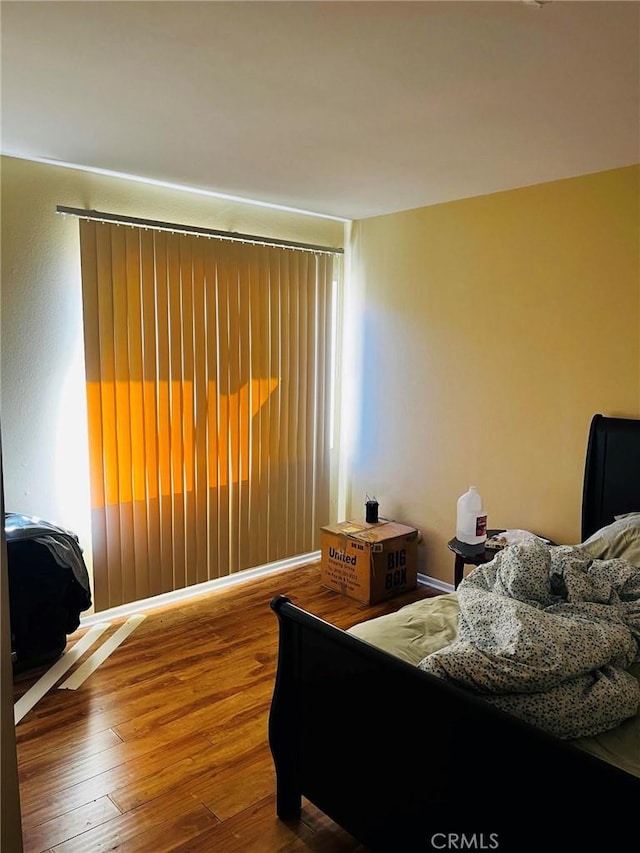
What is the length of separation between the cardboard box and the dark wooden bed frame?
1.64 metres

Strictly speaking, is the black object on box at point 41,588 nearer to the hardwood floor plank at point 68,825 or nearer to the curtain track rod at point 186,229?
the hardwood floor plank at point 68,825

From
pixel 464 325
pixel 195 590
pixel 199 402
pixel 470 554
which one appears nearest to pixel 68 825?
pixel 195 590

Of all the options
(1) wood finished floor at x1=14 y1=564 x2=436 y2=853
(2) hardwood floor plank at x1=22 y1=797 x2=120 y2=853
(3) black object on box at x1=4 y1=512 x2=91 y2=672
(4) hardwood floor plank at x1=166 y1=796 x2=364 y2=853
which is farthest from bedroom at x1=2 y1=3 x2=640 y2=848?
(4) hardwood floor plank at x1=166 y1=796 x2=364 y2=853

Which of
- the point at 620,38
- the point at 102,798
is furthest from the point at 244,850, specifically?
the point at 620,38

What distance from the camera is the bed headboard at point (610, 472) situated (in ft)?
9.09

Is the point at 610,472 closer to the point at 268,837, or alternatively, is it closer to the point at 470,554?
the point at 470,554

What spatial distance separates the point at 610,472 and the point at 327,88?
2.02 m

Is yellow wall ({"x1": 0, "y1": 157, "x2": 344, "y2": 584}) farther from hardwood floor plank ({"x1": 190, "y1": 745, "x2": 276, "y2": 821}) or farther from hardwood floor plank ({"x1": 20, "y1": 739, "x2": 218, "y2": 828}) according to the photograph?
hardwood floor plank ({"x1": 190, "y1": 745, "x2": 276, "y2": 821})

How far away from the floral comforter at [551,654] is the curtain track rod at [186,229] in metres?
2.48

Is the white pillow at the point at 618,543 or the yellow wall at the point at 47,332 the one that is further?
the yellow wall at the point at 47,332

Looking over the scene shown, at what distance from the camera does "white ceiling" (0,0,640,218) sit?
157cm

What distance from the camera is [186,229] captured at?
3.38 meters

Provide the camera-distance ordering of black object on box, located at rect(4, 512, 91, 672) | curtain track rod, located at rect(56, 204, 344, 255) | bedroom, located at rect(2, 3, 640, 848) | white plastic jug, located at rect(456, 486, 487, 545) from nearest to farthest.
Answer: black object on box, located at rect(4, 512, 91, 672)
bedroom, located at rect(2, 3, 640, 848)
curtain track rod, located at rect(56, 204, 344, 255)
white plastic jug, located at rect(456, 486, 487, 545)

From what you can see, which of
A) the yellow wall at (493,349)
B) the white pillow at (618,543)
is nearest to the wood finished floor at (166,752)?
the yellow wall at (493,349)
